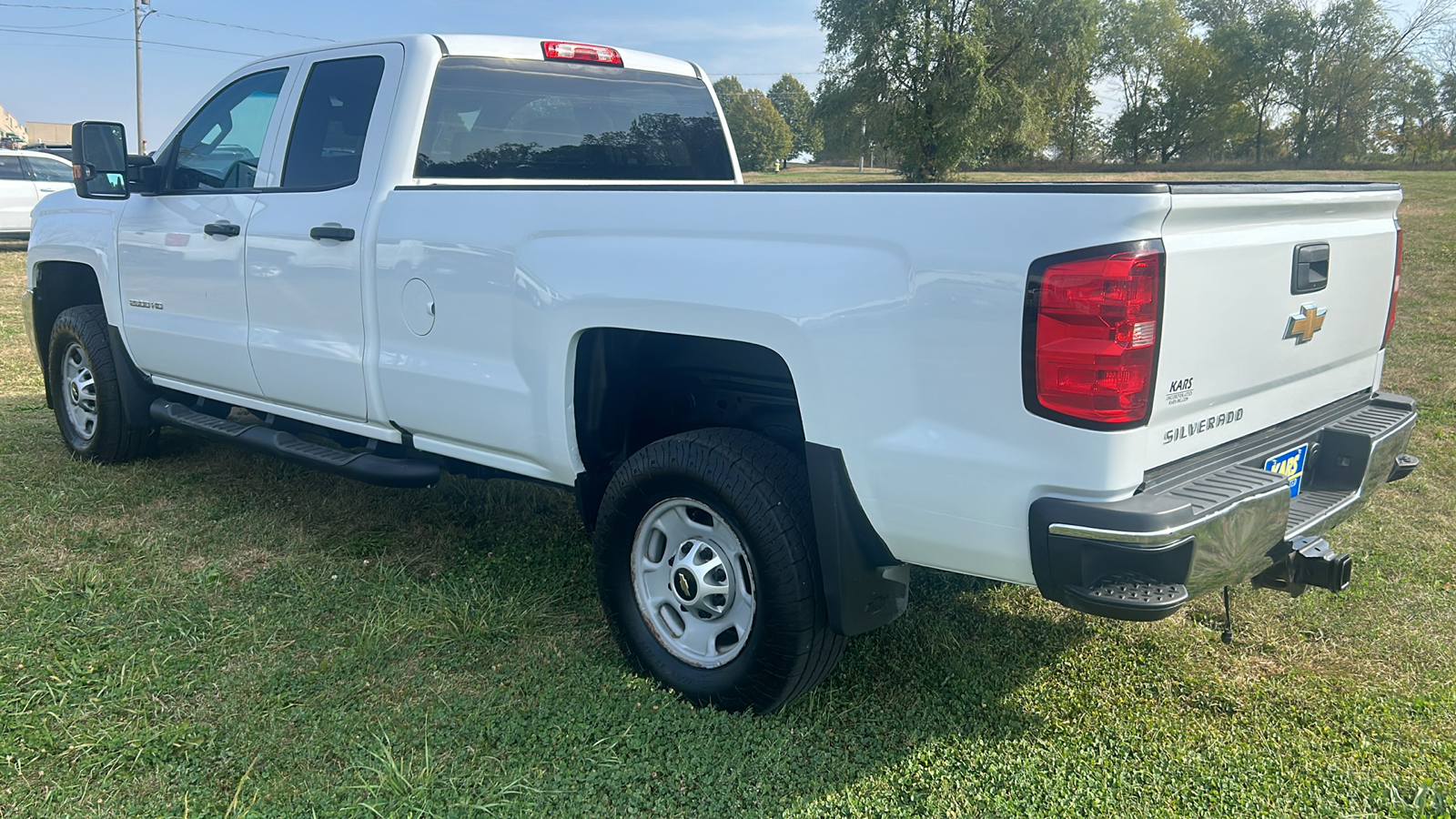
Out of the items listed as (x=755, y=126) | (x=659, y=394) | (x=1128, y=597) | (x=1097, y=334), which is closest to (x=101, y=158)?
(x=659, y=394)

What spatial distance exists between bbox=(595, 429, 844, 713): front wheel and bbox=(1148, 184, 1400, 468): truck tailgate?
959mm

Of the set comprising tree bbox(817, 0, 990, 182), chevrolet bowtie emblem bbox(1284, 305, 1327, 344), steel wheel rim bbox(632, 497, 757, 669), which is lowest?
steel wheel rim bbox(632, 497, 757, 669)

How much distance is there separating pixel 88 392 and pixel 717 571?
165 inches

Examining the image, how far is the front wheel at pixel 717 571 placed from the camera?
9.04 feet

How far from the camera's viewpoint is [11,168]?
16.7 metres

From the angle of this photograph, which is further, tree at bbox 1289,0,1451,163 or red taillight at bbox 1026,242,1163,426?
tree at bbox 1289,0,1451,163

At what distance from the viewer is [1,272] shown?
14.2 meters

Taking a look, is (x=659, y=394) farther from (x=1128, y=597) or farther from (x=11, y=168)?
(x=11, y=168)

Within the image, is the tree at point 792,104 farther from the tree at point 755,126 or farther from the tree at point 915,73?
the tree at point 915,73

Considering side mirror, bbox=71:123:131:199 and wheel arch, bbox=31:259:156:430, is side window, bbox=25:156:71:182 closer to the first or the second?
wheel arch, bbox=31:259:156:430

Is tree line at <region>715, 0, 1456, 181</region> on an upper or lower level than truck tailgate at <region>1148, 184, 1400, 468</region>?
upper

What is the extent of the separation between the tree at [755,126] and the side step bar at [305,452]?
7756 cm

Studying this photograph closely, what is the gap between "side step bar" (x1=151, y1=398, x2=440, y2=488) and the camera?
3779 mm

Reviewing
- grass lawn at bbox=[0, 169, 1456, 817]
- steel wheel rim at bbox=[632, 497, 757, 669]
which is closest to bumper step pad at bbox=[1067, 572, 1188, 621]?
grass lawn at bbox=[0, 169, 1456, 817]
